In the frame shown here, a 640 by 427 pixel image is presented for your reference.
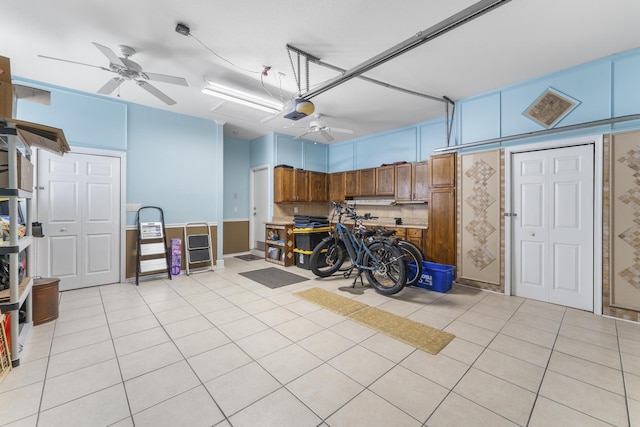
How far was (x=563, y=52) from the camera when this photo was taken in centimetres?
314

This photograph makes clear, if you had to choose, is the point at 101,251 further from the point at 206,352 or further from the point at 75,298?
the point at 206,352

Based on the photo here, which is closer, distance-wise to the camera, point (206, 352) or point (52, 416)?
point (52, 416)

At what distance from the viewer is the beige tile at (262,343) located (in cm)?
241

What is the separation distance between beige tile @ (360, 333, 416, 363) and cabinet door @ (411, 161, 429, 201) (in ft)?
11.7

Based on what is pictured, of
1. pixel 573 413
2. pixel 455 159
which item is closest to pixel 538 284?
pixel 455 159

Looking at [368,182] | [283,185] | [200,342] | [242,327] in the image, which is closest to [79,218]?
[200,342]

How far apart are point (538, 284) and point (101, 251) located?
22.1 feet

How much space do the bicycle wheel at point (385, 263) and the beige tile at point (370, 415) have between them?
6.89ft

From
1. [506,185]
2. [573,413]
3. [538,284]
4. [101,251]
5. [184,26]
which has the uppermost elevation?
[184,26]

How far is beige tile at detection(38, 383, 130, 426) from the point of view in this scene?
1.63 metres

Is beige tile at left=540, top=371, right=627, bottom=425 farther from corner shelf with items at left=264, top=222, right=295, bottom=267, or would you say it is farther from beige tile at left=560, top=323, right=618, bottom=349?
corner shelf with items at left=264, top=222, right=295, bottom=267

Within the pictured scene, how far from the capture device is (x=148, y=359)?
2.30m

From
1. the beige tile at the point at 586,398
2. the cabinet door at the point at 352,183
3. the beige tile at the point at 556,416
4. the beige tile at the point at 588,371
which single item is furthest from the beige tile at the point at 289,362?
the cabinet door at the point at 352,183

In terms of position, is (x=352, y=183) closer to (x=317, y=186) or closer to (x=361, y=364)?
(x=317, y=186)
